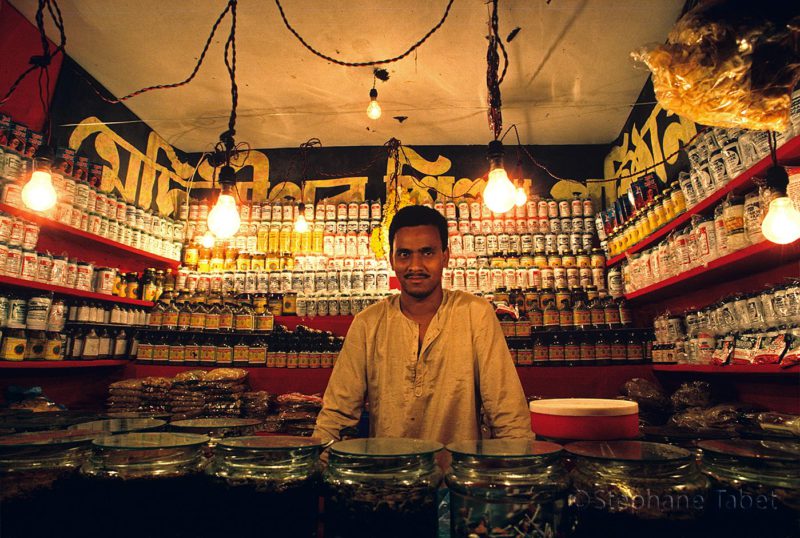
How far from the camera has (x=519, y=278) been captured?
5.02 m

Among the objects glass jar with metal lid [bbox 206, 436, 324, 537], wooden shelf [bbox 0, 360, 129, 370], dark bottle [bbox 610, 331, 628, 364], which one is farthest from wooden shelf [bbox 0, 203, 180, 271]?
dark bottle [bbox 610, 331, 628, 364]

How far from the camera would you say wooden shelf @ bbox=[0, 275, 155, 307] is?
3.24 meters

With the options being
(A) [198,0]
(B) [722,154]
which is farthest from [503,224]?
(A) [198,0]

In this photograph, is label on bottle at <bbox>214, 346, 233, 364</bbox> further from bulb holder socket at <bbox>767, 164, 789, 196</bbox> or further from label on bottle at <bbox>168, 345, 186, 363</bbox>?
bulb holder socket at <bbox>767, 164, 789, 196</bbox>

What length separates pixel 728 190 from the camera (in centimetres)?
262

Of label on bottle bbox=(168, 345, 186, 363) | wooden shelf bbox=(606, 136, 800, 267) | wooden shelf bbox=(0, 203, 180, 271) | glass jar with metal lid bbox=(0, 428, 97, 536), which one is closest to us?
glass jar with metal lid bbox=(0, 428, 97, 536)

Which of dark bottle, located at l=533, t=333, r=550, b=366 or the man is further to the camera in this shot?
dark bottle, located at l=533, t=333, r=550, b=366

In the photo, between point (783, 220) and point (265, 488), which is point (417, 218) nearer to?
point (265, 488)

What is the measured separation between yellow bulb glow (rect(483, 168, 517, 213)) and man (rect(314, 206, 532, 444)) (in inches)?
42.2

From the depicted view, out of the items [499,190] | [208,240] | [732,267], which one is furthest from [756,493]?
[208,240]

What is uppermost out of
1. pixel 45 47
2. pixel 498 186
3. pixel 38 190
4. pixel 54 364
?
pixel 45 47

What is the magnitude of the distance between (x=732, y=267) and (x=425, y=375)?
222 cm

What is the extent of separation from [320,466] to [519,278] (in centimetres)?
445

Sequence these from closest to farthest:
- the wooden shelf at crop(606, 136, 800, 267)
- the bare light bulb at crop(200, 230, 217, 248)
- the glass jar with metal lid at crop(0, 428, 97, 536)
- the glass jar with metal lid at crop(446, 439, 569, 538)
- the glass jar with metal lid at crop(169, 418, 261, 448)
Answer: the glass jar with metal lid at crop(446, 439, 569, 538), the glass jar with metal lid at crop(0, 428, 97, 536), the glass jar with metal lid at crop(169, 418, 261, 448), the wooden shelf at crop(606, 136, 800, 267), the bare light bulb at crop(200, 230, 217, 248)
